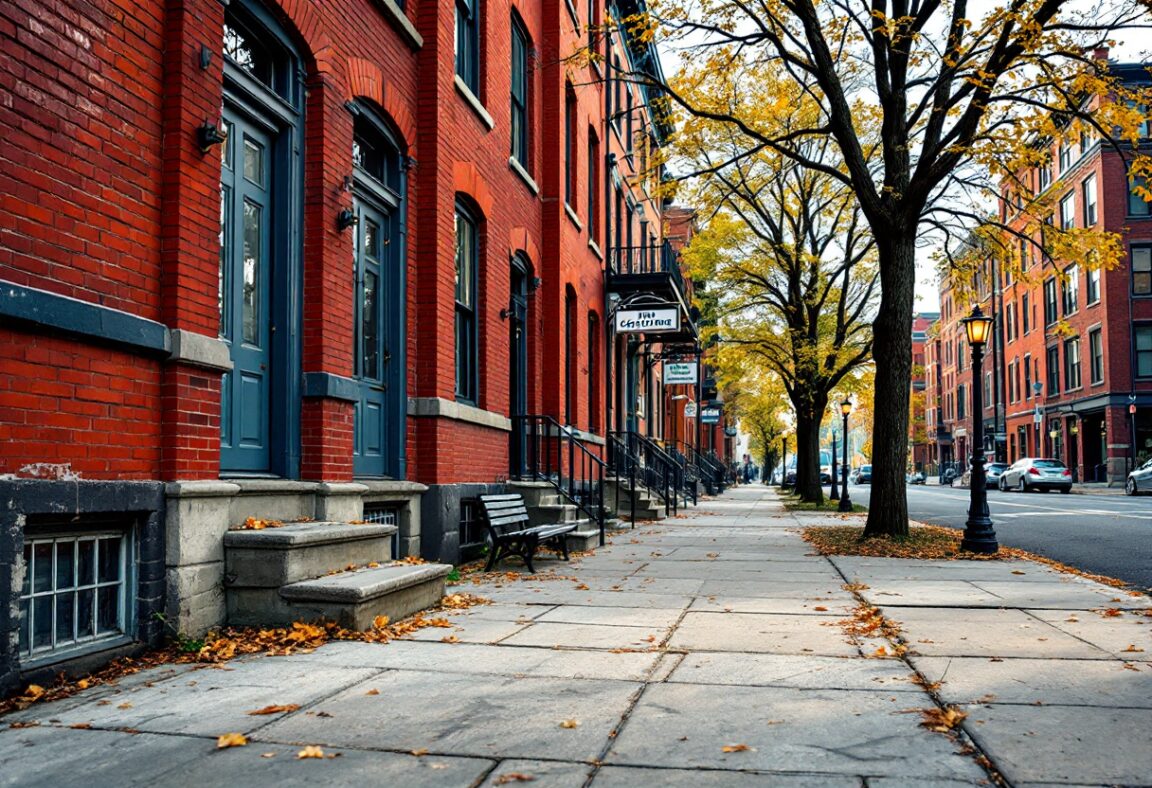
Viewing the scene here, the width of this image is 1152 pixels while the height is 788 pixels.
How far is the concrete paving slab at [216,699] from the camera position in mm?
4195

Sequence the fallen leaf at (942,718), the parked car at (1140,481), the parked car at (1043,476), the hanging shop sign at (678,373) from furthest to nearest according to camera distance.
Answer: the parked car at (1043,476) → the parked car at (1140,481) → the hanging shop sign at (678,373) → the fallen leaf at (942,718)

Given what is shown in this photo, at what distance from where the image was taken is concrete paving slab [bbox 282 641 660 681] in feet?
17.5

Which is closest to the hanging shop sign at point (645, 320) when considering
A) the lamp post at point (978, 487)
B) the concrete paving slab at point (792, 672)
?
the lamp post at point (978, 487)

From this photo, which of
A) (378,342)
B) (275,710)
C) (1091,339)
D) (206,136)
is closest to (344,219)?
(378,342)

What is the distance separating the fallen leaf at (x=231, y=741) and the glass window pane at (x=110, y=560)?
1937 mm

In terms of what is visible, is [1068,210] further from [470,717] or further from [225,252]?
[470,717]

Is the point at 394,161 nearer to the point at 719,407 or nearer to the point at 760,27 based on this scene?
the point at 760,27

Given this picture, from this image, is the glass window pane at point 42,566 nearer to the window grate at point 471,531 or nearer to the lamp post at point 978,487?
the window grate at point 471,531

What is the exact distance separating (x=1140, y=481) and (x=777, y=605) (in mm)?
29696

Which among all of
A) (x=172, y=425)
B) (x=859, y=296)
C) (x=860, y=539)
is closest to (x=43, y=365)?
(x=172, y=425)

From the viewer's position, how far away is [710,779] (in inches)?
137

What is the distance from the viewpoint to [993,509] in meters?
24.2

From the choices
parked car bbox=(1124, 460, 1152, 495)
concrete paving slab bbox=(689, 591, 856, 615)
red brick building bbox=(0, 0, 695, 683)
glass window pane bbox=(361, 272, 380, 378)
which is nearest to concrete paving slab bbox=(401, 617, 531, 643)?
red brick building bbox=(0, 0, 695, 683)

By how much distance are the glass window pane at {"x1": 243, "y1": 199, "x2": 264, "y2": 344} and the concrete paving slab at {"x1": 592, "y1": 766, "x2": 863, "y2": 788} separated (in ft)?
16.5
